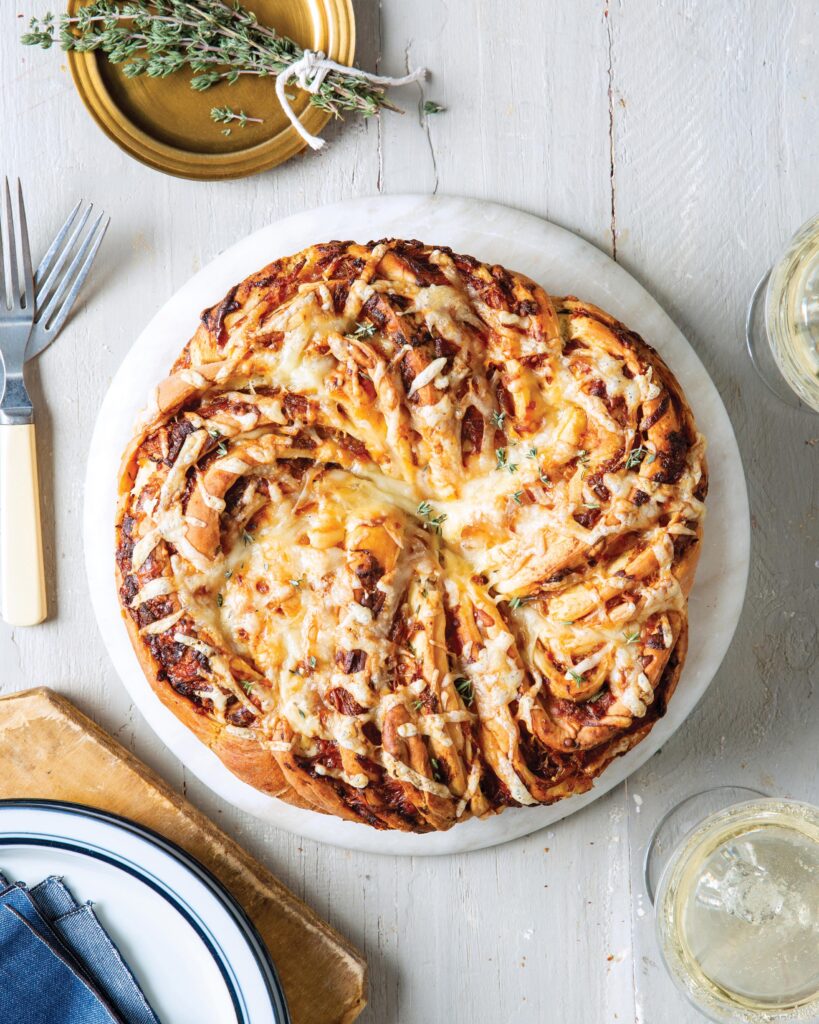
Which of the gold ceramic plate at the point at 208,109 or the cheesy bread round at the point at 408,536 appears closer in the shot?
the cheesy bread round at the point at 408,536

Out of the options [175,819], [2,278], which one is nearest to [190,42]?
[2,278]

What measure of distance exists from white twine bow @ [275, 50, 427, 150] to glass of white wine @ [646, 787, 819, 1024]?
183 centimetres

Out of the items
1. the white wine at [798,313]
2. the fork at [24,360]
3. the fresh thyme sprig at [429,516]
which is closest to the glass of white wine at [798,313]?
the white wine at [798,313]

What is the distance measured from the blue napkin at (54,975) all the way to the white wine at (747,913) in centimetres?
122

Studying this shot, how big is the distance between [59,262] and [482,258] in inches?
39.9

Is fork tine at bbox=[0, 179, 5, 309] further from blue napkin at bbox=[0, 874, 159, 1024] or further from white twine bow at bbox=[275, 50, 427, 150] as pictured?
blue napkin at bbox=[0, 874, 159, 1024]

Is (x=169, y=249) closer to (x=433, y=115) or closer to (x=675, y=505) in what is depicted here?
(x=433, y=115)

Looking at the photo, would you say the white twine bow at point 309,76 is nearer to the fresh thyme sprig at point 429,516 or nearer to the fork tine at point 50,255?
the fork tine at point 50,255

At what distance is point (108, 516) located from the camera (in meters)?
2.37

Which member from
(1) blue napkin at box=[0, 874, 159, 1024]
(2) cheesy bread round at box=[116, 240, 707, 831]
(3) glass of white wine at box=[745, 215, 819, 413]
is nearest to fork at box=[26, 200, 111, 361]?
(2) cheesy bread round at box=[116, 240, 707, 831]

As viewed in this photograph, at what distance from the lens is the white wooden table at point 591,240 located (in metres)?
2.44

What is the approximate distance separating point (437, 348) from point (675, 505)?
53cm

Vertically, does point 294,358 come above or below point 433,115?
below

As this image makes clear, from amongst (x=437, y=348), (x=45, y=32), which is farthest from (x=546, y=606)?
(x=45, y=32)
